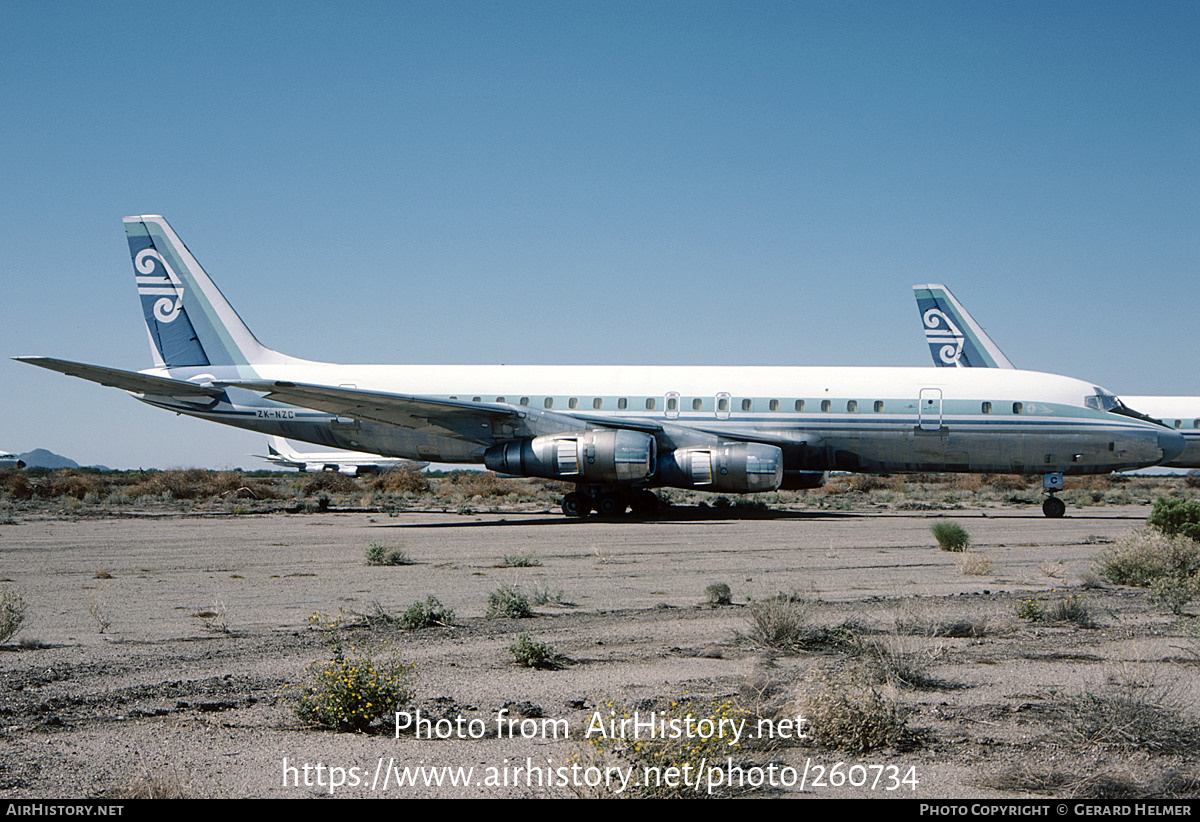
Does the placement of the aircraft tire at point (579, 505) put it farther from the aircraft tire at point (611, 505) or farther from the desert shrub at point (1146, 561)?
the desert shrub at point (1146, 561)

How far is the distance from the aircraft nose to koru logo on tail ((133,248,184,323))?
25.2 metres

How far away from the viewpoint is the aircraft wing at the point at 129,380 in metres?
22.1

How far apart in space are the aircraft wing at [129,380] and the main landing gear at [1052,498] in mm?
20188

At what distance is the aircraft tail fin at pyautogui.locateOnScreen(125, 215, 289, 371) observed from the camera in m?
27.7

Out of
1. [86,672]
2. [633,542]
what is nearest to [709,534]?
[633,542]

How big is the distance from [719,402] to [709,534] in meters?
5.55

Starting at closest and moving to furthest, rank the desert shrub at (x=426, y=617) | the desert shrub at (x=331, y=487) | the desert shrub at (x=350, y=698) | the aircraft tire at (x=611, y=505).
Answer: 1. the desert shrub at (x=350, y=698)
2. the desert shrub at (x=426, y=617)
3. the aircraft tire at (x=611, y=505)
4. the desert shrub at (x=331, y=487)

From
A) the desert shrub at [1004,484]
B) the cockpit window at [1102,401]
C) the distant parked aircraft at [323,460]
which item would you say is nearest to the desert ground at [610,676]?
the cockpit window at [1102,401]

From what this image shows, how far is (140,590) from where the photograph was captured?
1211 centimetres

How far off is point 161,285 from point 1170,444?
85.3ft

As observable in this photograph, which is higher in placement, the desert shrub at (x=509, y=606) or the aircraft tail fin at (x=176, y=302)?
the aircraft tail fin at (x=176, y=302)

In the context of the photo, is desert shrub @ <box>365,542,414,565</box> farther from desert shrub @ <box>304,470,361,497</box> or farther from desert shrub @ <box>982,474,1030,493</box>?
desert shrub @ <box>982,474,1030,493</box>

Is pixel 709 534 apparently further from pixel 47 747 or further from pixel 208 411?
pixel 47 747

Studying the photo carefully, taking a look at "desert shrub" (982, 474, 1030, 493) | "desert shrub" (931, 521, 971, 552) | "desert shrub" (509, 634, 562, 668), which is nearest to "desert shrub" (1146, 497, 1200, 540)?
"desert shrub" (931, 521, 971, 552)
